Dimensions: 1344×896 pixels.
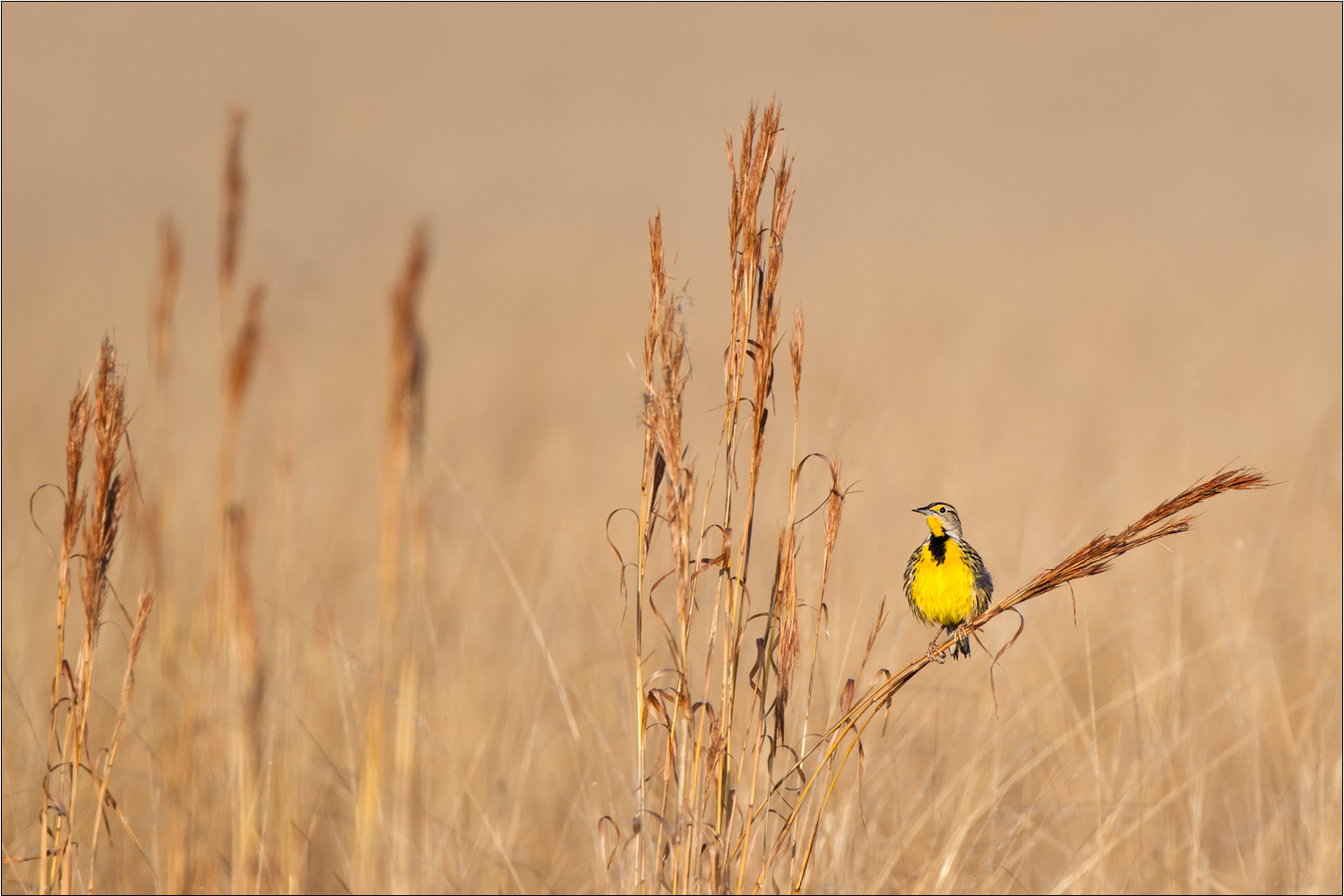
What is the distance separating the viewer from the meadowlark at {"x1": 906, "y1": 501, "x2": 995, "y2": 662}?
5.16 feet

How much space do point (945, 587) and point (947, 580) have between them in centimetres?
1

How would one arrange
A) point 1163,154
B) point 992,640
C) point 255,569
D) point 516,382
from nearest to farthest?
point 992,640
point 255,569
point 516,382
point 1163,154

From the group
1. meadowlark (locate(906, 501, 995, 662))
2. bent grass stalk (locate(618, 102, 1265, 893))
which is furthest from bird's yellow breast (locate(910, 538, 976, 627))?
bent grass stalk (locate(618, 102, 1265, 893))

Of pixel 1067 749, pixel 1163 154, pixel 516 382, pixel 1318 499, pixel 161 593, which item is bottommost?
pixel 1067 749

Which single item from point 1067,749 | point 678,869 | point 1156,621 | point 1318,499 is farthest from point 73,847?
point 1318,499

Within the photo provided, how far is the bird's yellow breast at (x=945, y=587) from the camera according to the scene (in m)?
1.57

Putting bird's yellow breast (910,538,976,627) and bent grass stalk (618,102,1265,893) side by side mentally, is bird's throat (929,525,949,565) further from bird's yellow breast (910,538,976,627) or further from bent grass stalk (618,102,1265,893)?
bent grass stalk (618,102,1265,893)

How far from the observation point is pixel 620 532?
6328mm

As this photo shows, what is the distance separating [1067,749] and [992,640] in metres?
0.48

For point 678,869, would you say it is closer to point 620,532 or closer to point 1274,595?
point 1274,595

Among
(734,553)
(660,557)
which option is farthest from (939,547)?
(660,557)

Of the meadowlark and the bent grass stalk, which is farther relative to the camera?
→ the meadowlark

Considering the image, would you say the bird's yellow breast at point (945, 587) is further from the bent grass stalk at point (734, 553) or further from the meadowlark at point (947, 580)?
the bent grass stalk at point (734, 553)

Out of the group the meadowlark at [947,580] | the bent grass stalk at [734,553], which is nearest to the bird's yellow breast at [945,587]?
the meadowlark at [947,580]
